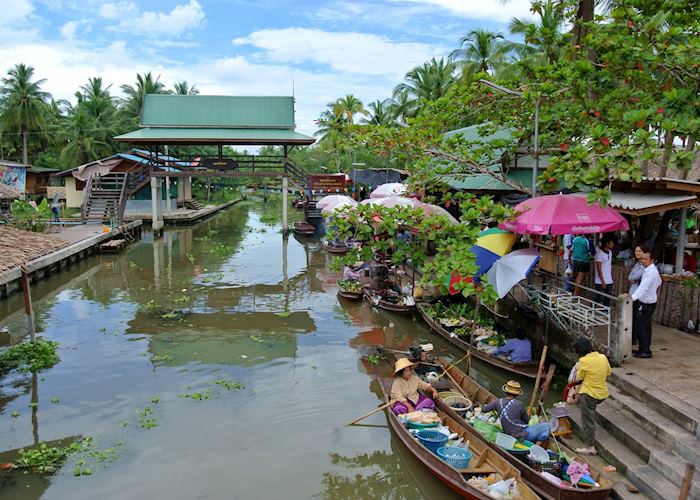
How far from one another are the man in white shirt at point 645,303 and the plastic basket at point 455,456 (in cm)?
380

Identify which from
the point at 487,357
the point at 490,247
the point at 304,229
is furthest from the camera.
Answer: the point at 304,229

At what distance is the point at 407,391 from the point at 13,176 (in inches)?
1242

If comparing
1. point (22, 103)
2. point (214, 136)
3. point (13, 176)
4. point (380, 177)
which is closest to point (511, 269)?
point (380, 177)

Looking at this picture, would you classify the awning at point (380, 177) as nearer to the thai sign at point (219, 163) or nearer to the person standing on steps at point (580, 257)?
the thai sign at point (219, 163)

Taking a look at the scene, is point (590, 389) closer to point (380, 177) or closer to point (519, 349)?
point (519, 349)

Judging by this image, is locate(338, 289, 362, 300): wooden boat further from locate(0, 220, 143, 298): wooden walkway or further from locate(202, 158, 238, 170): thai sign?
locate(202, 158, 238, 170): thai sign

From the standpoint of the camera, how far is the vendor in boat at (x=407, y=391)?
917 centimetres

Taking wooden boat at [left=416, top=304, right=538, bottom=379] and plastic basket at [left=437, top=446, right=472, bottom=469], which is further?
wooden boat at [left=416, top=304, right=538, bottom=379]

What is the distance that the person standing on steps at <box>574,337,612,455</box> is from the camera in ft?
25.8

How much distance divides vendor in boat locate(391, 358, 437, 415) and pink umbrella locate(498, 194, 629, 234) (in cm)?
347

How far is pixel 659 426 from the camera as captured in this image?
→ 7.33 meters

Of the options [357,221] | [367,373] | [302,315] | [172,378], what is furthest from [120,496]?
[302,315]

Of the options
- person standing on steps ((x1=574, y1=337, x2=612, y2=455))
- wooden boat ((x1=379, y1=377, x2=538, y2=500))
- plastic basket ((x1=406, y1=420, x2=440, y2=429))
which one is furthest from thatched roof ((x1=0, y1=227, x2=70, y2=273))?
person standing on steps ((x1=574, y1=337, x2=612, y2=455))

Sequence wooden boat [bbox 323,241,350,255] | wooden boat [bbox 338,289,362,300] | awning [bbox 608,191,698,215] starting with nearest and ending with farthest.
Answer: awning [bbox 608,191,698,215] → wooden boat [bbox 338,289,362,300] → wooden boat [bbox 323,241,350,255]
